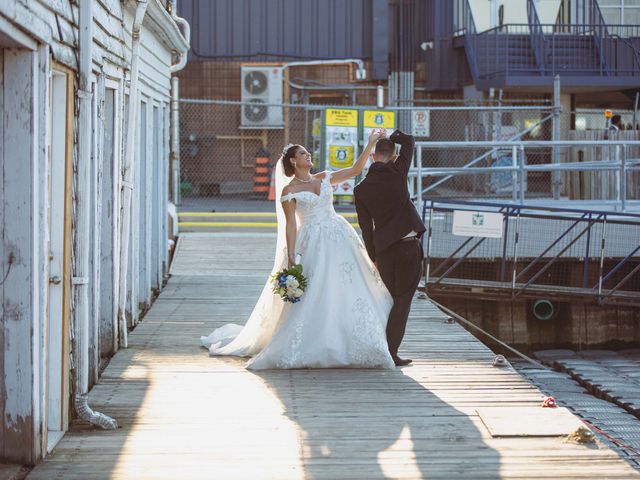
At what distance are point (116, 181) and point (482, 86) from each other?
1574 cm

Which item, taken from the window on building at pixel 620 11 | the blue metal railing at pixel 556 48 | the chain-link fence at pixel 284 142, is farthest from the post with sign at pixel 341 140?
the window on building at pixel 620 11

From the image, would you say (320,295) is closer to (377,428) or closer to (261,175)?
(377,428)

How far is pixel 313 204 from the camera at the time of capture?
9.20 meters

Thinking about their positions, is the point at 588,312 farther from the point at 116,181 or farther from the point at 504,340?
the point at 116,181

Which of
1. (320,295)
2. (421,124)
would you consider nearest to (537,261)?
(320,295)

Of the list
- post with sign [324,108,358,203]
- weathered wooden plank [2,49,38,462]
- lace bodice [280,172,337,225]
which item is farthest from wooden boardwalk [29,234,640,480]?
post with sign [324,108,358,203]

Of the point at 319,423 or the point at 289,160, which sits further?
the point at 289,160

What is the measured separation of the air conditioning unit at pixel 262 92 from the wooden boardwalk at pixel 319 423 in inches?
582

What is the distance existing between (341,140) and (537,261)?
6.49m

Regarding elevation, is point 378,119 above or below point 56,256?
above

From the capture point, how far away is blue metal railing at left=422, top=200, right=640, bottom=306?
46.5 feet

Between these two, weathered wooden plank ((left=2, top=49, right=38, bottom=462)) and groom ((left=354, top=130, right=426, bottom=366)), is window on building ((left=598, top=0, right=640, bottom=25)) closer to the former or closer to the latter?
groom ((left=354, top=130, right=426, bottom=366))

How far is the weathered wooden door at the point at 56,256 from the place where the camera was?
6762 millimetres

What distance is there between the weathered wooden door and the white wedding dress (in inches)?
90.3
